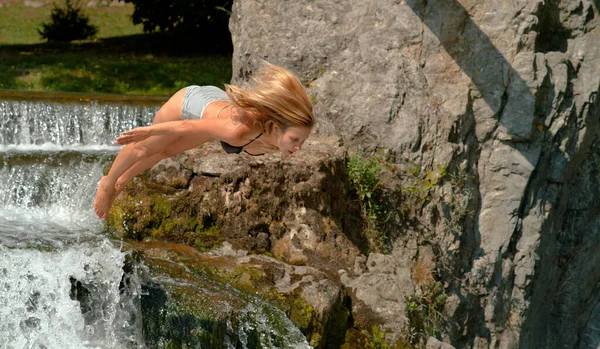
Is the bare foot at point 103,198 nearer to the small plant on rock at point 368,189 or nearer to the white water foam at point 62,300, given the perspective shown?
the white water foam at point 62,300

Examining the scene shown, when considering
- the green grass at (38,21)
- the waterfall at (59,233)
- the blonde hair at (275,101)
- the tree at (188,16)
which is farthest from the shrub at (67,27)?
the blonde hair at (275,101)

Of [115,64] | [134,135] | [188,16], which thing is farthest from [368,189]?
[188,16]

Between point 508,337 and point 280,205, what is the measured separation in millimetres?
2716

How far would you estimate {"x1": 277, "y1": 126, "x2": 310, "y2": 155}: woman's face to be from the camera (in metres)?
5.71

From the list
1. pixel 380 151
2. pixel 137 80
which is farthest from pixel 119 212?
pixel 137 80

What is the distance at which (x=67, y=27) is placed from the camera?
20375 mm

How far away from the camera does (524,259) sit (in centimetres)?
910

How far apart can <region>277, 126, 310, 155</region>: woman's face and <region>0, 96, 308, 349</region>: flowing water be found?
1.61m

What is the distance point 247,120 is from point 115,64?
10.9 m

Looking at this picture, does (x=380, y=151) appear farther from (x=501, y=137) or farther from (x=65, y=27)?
(x=65, y=27)

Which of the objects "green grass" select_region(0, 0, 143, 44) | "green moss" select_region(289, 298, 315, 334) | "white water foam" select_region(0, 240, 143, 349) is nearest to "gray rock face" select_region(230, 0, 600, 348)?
"green moss" select_region(289, 298, 315, 334)

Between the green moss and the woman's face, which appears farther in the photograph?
the green moss

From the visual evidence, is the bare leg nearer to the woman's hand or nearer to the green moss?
the woman's hand

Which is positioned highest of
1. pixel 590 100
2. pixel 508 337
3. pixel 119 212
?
pixel 590 100
